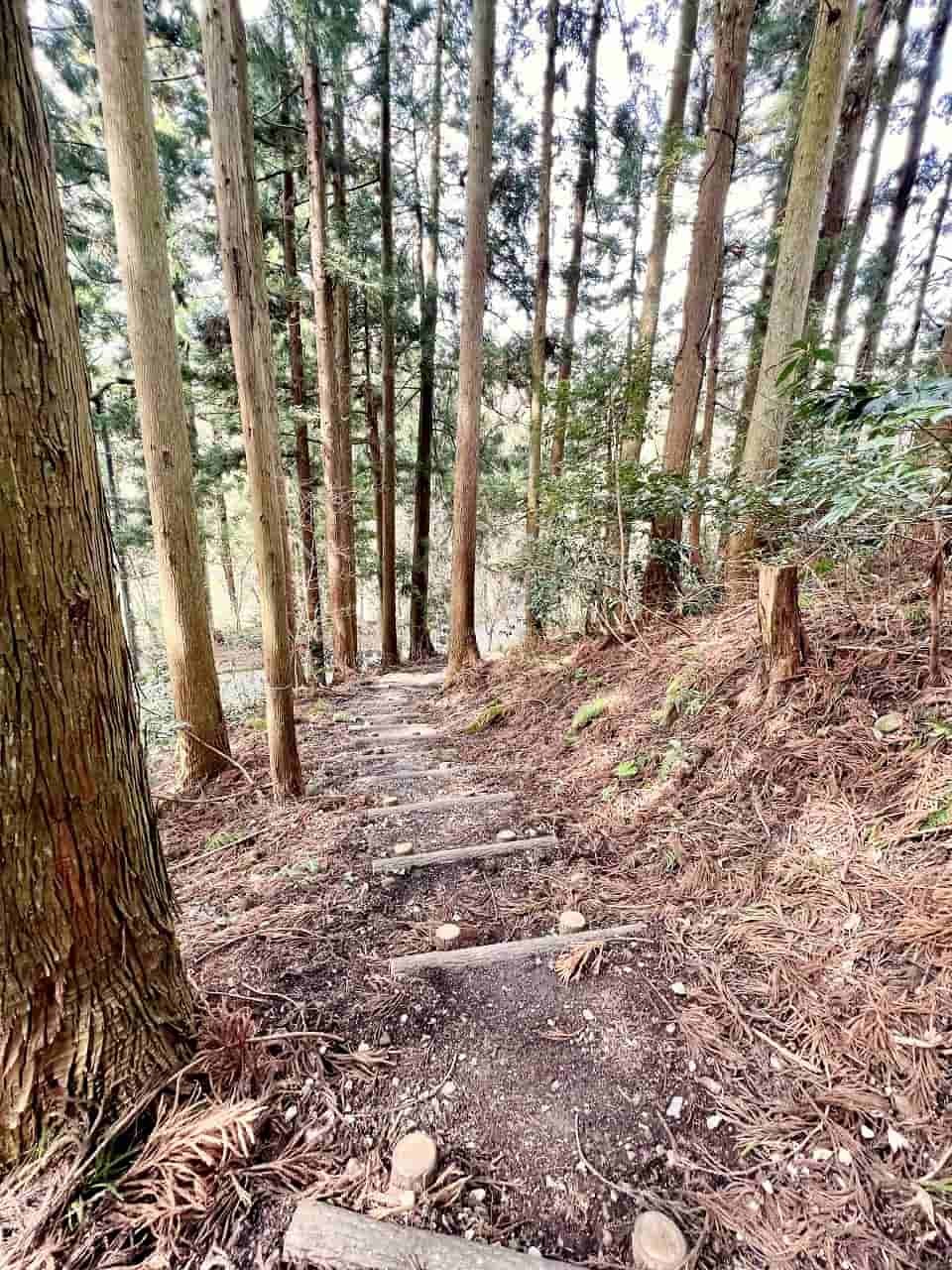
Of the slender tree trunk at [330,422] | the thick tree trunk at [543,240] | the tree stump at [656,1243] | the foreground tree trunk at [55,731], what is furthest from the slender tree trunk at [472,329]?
the tree stump at [656,1243]

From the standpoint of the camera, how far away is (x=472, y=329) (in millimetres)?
5898

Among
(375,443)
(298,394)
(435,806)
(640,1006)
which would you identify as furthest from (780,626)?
(375,443)

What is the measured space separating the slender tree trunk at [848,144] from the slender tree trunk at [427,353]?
5.84 m

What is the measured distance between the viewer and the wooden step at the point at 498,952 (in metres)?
1.72

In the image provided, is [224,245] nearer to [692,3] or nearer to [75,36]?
[75,36]

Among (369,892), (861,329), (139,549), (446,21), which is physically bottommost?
(369,892)

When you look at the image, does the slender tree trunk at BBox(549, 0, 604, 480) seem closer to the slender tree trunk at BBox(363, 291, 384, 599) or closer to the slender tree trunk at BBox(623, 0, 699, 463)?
the slender tree trunk at BBox(623, 0, 699, 463)

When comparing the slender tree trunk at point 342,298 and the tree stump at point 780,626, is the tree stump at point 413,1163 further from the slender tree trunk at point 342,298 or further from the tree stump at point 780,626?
the slender tree trunk at point 342,298

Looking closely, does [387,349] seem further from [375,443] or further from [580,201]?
[580,201]

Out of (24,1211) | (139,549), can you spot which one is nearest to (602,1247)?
(24,1211)

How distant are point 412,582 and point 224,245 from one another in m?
9.11

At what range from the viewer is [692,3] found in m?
5.55

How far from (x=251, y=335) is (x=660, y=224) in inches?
260

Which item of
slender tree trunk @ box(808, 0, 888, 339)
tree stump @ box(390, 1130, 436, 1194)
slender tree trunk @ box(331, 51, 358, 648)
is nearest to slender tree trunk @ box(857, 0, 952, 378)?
slender tree trunk @ box(808, 0, 888, 339)
